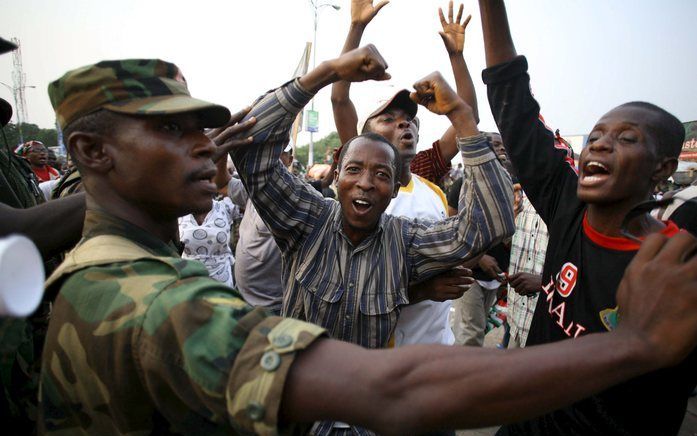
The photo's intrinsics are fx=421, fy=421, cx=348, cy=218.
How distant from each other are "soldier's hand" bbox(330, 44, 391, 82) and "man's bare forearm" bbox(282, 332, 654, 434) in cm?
148

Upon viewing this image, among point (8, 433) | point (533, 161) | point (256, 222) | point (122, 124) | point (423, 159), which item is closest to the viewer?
point (122, 124)

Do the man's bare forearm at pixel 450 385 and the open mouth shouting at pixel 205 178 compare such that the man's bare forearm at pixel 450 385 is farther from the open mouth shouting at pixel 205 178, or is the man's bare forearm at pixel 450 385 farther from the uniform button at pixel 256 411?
the open mouth shouting at pixel 205 178

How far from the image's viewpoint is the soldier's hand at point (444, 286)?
212 cm

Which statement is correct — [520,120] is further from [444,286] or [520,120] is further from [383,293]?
[383,293]

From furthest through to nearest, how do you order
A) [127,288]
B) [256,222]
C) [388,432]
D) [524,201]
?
[524,201]
[256,222]
[127,288]
[388,432]

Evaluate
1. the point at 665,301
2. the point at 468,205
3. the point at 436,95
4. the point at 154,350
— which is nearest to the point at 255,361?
the point at 154,350

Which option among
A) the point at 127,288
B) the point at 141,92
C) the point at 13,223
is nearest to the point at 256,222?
the point at 13,223

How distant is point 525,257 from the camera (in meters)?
4.00

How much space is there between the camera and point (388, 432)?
0.83m

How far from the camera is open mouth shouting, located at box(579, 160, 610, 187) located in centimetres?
168

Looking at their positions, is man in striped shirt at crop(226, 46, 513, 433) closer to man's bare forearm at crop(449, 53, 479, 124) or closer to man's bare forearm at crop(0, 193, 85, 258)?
man's bare forearm at crop(0, 193, 85, 258)

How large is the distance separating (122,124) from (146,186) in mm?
189

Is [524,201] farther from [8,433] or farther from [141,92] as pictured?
[8,433]

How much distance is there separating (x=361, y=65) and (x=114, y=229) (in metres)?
1.29
